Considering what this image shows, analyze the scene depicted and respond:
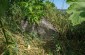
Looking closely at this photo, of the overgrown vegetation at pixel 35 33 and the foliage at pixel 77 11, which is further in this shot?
the overgrown vegetation at pixel 35 33

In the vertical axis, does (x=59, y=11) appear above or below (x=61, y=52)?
above

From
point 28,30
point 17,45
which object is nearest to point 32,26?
point 28,30

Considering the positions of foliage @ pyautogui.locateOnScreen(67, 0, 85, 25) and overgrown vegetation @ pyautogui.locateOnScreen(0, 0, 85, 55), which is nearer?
foliage @ pyautogui.locateOnScreen(67, 0, 85, 25)

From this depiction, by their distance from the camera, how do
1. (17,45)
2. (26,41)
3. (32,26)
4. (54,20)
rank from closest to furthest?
(17,45) → (26,41) → (32,26) → (54,20)

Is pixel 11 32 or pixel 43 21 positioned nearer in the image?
pixel 11 32

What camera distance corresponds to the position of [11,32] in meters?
5.51

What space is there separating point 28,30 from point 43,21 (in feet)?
1.64

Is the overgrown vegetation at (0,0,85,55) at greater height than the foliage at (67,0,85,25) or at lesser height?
lesser

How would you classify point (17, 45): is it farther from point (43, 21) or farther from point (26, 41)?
point (43, 21)

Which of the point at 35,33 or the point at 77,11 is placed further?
the point at 35,33

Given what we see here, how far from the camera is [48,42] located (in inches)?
227

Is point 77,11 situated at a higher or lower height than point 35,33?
higher

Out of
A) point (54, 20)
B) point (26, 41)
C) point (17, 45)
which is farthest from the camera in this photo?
point (54, 20)

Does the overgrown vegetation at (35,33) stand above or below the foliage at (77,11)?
below
